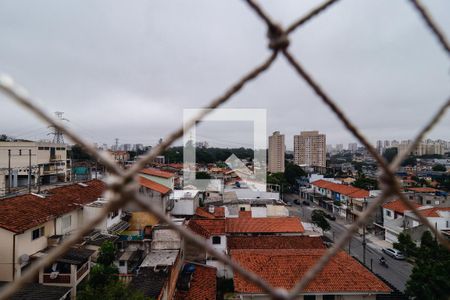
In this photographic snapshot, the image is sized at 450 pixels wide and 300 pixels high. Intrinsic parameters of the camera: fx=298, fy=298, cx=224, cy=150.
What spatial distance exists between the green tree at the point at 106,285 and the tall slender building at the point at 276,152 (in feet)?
98.4

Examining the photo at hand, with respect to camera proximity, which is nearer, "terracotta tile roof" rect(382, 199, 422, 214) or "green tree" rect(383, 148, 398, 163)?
"green tree" rect(383, 148, 398, 163)

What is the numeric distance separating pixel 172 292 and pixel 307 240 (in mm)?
5476

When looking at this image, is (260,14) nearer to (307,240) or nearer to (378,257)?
(307,240)

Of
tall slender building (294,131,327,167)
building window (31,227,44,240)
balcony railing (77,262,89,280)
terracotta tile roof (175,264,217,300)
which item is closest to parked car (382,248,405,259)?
terracotta tile roof (175,264,217,300)

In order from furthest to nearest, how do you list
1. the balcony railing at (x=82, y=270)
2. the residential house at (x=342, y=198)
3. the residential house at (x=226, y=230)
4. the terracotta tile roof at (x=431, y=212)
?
the residential house at (x=342, y=198) < the terracotta tile roof at (x=431, y=212) < the residential house at (x=226, y=230) < the balcony railing at (x=82, y=270)

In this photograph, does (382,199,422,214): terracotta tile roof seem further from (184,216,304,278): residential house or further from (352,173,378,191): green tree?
(352,173,378,191): green tree

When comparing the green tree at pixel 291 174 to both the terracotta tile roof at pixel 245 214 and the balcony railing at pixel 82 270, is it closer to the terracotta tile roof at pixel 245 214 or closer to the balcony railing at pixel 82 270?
the terracotta tile roof at pixel 245 214

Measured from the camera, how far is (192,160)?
93.2ft

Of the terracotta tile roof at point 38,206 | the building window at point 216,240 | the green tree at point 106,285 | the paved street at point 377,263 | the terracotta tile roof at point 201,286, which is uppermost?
the terracotta tile roof at point 38,206

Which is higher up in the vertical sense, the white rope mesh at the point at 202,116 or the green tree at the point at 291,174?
the white rope mesh at the point at 202,116

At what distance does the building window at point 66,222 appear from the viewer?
9.38 meters

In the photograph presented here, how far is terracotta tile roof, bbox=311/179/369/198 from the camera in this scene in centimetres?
2120

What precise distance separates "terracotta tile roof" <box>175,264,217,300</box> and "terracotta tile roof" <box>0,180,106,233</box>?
12.1ft

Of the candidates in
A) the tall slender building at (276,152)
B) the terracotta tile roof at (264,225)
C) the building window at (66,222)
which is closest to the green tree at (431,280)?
the terracotta tile roof at (264,225)
